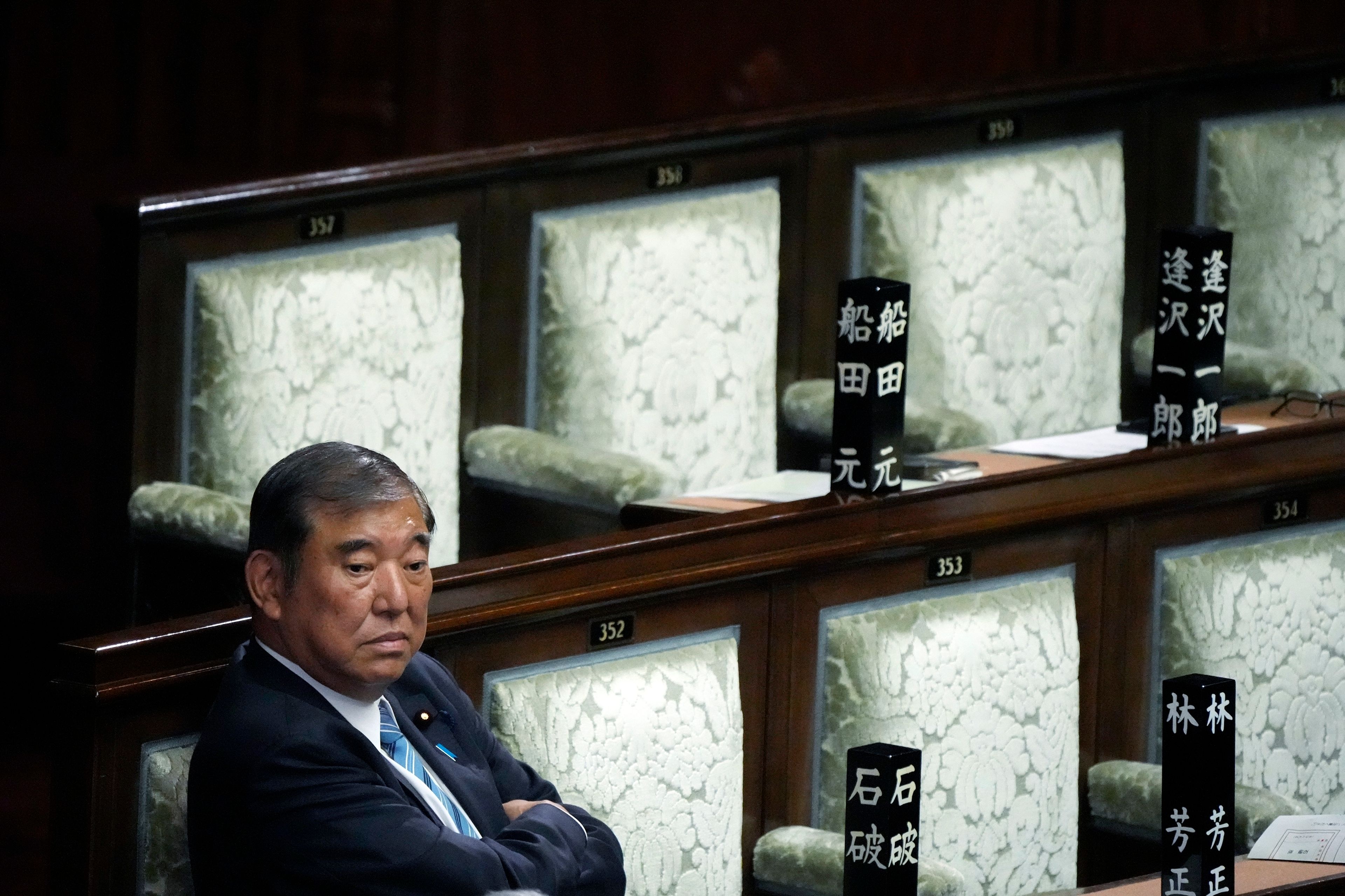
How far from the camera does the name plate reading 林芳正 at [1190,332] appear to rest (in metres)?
2.54

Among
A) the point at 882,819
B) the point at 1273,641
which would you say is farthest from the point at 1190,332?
the point at 882,819

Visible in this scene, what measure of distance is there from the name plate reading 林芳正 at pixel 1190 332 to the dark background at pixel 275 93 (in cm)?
76

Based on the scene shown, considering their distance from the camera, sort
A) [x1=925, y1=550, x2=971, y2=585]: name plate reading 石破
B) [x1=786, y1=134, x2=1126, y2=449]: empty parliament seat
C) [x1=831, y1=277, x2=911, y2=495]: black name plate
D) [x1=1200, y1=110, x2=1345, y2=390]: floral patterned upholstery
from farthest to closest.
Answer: [x1=1200, y1=110, x2=1345, y2=390]: floral patterned upholstery
[x1=786, y1=134, x2=1126, y2=449]: empty parliament seat
[x1=925, y1=550, x2=971, y2=585]: name plate reading 石破
[x1=831, y1=277, x2=911, y2=495]: black name plate

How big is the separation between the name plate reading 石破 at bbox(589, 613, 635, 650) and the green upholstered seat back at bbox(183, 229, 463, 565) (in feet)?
2.14

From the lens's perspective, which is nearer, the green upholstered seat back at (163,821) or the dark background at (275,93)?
the green upholstered seat back at (163,821)

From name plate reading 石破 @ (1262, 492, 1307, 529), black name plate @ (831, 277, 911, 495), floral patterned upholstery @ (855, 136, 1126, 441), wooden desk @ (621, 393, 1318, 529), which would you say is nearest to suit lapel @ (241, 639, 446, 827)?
wooden desk @ (621, 393, 1318, 529)

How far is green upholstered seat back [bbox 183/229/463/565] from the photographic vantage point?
2613 millimetres

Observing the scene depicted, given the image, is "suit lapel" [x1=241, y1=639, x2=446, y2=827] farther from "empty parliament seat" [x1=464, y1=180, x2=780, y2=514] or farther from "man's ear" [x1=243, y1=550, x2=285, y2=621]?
"empty parliament seat" [x1=464, y1=180, x2=780, y2=514]

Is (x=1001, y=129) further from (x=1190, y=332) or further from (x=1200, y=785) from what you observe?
(x=1200, y=785)

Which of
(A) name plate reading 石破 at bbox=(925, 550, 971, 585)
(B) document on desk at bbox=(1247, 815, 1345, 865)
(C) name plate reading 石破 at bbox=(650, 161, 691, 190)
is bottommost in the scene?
(B) document on desk at bbox=(1247, 815, 1345, 865)

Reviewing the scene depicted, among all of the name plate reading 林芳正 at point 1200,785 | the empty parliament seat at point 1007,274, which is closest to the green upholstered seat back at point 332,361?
the empty parliament seat at point 1007,274

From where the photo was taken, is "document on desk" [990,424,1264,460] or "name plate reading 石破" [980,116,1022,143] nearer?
"document on desk" [990,424,1264,460]

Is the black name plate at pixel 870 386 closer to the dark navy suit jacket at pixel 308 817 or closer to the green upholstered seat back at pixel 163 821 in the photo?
the dark navy suit jacket at pixel 308 817

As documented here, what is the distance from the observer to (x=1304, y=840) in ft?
7.14
